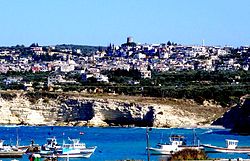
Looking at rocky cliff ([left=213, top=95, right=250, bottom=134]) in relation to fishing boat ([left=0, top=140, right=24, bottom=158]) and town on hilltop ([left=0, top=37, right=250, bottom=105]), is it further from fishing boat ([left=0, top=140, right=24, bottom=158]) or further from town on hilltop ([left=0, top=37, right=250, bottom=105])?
fishing boat ([left=0, top=140, right=24, bottom=158])

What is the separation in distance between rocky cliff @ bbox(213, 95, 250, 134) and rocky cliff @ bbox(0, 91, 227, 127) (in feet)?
8.31

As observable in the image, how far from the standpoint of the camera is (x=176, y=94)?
11231cm

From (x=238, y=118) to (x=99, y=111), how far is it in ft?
65.8

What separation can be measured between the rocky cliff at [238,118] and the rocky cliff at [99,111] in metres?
2.53

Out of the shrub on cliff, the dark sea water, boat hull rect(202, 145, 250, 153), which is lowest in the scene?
the dark sea water

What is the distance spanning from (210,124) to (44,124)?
22.2 m

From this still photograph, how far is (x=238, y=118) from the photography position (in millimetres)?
96562

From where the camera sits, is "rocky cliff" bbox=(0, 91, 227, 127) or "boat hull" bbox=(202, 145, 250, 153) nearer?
"boat hull" bbox=(202, 145, 250, 153)

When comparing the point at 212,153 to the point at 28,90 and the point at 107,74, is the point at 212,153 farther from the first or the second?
the point at 107,74

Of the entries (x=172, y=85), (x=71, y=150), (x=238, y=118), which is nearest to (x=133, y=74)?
(x=172, y=85)

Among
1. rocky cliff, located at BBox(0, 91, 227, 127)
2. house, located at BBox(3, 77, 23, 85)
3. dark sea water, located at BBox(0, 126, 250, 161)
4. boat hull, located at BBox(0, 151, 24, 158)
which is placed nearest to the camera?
boat hull, located at BBox(0, 151, 24, 158)

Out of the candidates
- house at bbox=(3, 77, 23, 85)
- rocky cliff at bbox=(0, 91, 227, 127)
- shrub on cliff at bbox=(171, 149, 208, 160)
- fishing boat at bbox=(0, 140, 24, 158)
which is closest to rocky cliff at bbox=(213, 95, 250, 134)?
rocky cliff at bbox=(0, 91, 227, 127)

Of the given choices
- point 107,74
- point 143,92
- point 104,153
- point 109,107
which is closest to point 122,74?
point 107,74

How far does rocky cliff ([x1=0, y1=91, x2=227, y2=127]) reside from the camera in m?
105
